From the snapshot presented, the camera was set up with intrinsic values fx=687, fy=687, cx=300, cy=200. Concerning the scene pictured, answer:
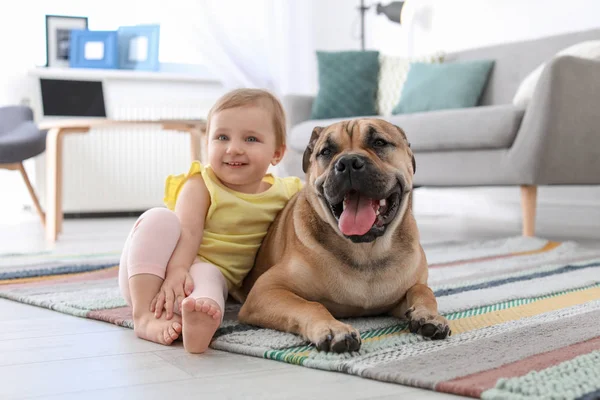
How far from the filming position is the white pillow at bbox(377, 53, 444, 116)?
3.94 metres

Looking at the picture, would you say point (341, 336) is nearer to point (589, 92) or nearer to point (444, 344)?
point (444, 344)

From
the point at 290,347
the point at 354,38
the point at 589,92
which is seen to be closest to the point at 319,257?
the point at 290,347

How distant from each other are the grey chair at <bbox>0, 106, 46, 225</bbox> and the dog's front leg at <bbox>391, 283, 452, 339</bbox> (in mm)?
2546

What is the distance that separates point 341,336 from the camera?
1.10m

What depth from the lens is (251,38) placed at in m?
4.77

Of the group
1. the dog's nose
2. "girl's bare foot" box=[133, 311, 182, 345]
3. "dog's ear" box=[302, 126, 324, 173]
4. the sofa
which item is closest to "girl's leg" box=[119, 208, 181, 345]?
"girl's bare foot" box=[133, 311, 182, 345]

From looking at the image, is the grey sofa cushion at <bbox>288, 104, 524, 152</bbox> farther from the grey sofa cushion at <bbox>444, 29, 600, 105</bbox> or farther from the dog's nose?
the dog's nose

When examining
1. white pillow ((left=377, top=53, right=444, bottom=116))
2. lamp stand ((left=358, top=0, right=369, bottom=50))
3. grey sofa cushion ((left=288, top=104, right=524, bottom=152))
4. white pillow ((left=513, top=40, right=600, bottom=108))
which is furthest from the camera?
lamp stand ((left=358, top=0, right=369, bottom=50))

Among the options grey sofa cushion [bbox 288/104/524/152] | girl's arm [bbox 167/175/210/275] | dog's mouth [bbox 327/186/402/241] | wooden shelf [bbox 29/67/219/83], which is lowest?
girl's arm [bbox 167/175/210/275]

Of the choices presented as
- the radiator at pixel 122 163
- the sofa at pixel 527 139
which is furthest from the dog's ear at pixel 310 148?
the radiator at pixel 122 163

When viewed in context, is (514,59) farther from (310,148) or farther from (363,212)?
(363,212)

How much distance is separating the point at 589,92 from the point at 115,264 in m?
1.92

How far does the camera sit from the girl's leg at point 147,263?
4.30 ft

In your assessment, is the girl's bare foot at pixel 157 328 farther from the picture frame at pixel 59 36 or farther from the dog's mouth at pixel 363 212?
the picture frame at pixel 59 36
